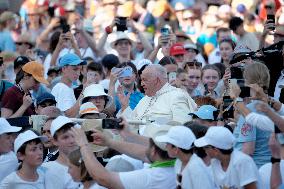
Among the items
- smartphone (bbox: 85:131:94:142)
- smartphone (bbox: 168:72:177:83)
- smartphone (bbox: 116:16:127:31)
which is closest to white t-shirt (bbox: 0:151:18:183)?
smartphone (bbox: 85:131:94:142)

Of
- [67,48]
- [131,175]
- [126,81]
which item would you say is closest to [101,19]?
[67,48]

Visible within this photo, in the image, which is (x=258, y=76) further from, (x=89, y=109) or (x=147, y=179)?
(x=89, y=109)

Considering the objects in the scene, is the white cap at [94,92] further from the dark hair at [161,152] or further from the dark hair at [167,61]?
the dark hair at [161,152]

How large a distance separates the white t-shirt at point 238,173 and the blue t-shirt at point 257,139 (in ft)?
2.52

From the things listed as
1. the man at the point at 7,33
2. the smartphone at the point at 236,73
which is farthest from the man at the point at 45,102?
the man at the point at 7,33

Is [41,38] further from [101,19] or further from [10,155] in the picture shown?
[10,155]

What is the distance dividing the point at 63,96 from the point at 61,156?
9.49 ft

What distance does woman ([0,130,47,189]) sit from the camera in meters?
10.7

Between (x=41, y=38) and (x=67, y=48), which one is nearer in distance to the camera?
(x=67, y=48)

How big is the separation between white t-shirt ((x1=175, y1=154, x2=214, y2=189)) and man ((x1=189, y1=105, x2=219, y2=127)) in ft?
6.22

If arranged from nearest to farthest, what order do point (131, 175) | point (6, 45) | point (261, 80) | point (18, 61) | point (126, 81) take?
point (131, 175)
point (261, 80)
point (126, 81)
point (18, 61)
point (6, 45)

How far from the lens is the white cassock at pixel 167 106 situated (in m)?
12.1

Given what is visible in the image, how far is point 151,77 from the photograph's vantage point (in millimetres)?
12469

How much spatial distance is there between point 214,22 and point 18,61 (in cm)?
566
